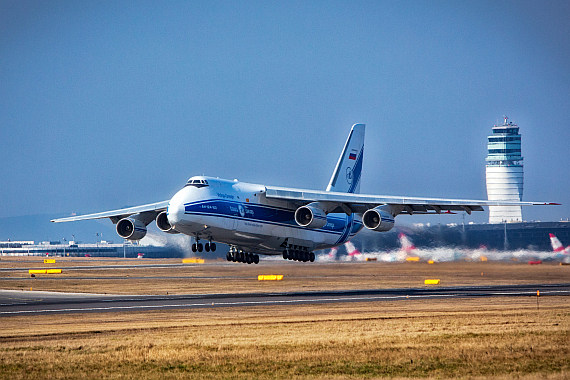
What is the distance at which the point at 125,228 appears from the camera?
5003 cm

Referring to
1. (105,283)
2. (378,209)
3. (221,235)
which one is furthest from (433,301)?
(105,283)

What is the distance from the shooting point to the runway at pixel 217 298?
1481 inches

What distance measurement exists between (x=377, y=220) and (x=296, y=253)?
587cm

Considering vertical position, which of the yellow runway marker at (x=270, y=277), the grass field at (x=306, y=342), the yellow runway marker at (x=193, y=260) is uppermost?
the yellow runway marker at (x=193, y=260)

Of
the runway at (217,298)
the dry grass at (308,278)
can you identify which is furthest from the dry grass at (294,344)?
the dry grass at (308,278)

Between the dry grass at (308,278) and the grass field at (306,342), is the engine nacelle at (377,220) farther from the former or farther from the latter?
the grass field at (306,342)

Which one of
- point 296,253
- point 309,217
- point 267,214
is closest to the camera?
point 309,217

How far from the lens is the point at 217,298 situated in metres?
42.8

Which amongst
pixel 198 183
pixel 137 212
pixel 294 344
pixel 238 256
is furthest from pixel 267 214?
pixel 294 344

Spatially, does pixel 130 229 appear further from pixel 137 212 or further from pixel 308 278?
pixel 308 278

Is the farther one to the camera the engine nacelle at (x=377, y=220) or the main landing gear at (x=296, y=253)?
the main landing gear at (x=296, y=253)

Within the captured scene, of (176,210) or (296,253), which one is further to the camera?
(296,253)

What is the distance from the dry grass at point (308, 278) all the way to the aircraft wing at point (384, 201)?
5.80 metres

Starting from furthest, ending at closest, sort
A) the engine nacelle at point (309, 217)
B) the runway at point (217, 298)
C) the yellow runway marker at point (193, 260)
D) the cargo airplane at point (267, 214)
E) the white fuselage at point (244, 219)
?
the yellow runway marker at point (193, 260) < the engine nacelle at point (309, 217) < the cargo airplane at point (267, 214) < the white fuselage at point (244, 219) < the runway at point (217, 298)
